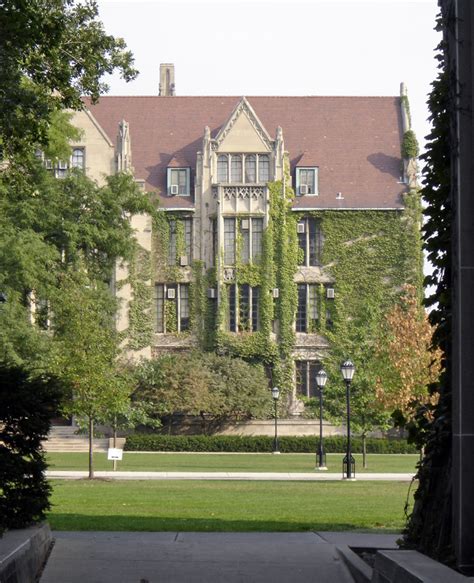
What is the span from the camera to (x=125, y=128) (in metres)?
64.8

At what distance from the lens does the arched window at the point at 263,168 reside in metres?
64.6

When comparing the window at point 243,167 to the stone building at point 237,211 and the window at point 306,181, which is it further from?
the window at point 306,181

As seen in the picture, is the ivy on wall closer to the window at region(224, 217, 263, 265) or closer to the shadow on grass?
the window at region(224, 217, 263, 265)

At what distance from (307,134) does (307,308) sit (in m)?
9.20

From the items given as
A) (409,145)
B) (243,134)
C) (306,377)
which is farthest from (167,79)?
(306,377)

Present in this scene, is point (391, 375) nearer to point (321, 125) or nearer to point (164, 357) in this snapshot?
point (164, 357)

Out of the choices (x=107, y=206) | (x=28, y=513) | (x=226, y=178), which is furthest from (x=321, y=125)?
(x=28, y=513)

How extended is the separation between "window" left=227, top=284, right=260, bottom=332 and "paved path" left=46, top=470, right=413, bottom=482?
27.4 m

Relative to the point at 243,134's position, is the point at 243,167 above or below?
below

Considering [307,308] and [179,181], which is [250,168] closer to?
[179,181]

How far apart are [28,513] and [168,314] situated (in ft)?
177

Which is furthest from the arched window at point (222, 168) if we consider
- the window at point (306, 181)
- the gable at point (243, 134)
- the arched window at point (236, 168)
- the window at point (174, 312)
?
the window at point (174, 312)

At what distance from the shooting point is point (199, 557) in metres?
12.3

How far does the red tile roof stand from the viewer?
217ft
